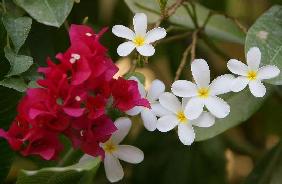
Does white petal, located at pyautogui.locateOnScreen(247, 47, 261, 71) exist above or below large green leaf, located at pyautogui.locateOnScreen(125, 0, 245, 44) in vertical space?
above

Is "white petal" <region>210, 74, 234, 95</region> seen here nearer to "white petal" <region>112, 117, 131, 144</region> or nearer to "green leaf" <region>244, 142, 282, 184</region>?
"white petal" <region>112, 117, 131, 144</region>

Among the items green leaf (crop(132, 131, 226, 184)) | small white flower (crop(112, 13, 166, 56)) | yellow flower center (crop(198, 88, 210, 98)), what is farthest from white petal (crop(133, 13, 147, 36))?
green leaf (crop(132, 131, 226, 184))

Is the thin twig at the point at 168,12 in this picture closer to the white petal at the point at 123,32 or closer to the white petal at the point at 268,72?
the white petal at the point at 123,32

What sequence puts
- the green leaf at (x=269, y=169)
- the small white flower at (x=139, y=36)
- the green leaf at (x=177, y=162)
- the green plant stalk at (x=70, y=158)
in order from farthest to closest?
the green leaf at (x=177, y=162)
the green leaf at (x=269, y=169)
the green plant stalk at (x=70, y=158)
the small white flower at (x=139, y=36)

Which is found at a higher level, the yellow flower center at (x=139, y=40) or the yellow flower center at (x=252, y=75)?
the yellow flower center at (x=252, y=75)

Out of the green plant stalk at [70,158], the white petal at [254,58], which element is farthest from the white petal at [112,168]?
the white petal at [254,58]

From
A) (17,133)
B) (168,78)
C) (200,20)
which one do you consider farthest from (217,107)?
(168,78)

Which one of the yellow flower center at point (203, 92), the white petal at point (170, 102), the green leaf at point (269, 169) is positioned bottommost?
the green leaf at point (269, 169)
